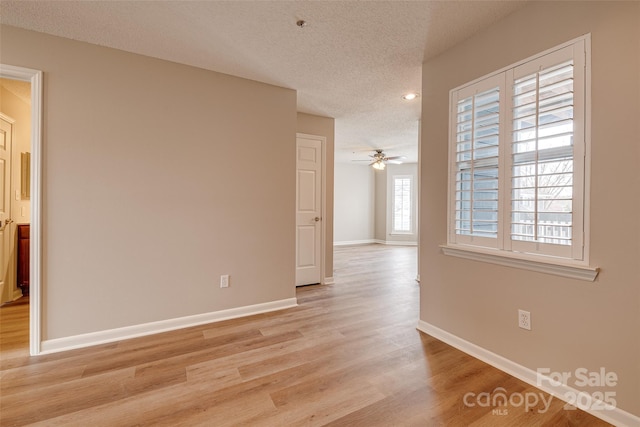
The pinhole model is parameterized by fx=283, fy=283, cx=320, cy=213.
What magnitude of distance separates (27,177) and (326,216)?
Result: 412 cm

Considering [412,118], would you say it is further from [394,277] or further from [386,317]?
[386,317]

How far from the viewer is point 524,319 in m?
1.97

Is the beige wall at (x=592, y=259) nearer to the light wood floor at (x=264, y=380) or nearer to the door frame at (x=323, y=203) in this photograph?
the light wood floor at (x=264, y=380)

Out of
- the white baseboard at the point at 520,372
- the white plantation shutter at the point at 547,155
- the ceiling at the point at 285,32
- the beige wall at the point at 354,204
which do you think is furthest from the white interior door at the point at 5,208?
the beige wall at the point at 354,204

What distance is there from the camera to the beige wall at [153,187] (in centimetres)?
237

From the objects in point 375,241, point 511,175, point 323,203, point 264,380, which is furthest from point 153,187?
point 375,241

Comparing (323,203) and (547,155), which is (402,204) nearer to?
(323,203)

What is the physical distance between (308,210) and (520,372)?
3.04 meters

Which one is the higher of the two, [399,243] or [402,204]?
[402,204]

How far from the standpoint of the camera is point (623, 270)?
1533mm

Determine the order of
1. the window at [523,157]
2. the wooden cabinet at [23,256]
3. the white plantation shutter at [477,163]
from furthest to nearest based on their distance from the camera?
1. the wooden cabinet at [23,256]
2. the white plantation shutter at [477,163]
3. the window at [523,157]

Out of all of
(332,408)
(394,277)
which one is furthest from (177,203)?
(394,277)

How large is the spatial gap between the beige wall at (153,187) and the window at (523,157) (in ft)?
6.13

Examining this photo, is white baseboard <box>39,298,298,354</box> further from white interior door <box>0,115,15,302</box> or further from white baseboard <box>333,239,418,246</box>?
white baseboard <box>333,239,418,246</box>
